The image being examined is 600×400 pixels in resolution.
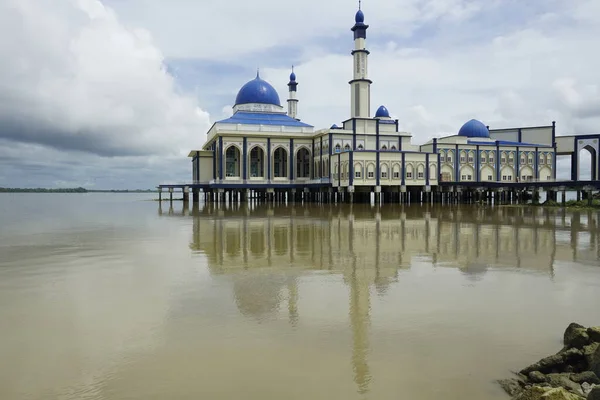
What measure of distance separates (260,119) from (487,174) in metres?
30.6

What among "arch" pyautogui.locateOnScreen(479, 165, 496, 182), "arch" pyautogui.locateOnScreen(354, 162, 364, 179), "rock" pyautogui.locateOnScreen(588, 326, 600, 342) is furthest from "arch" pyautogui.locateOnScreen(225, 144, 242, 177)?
"rock" pyautogui.locateOnScreen(588, 326, 600, 342)

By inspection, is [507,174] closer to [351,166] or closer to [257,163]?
[351,166]

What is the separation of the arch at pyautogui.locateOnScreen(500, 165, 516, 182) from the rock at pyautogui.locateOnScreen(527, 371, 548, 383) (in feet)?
202

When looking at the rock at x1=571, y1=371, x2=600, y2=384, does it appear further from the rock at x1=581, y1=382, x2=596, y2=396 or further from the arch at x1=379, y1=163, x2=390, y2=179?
the arch at x1=379, y1=163, x2=390, y2=179

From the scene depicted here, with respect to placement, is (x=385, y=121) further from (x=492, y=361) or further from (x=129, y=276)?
(x=492, y=361)

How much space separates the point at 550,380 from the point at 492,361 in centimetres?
94

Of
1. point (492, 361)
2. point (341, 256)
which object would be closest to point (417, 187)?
point (341, 256)

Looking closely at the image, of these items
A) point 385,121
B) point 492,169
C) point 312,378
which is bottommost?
point 312,378

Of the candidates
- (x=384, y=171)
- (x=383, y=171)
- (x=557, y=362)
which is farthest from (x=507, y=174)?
(x=557, y=362)

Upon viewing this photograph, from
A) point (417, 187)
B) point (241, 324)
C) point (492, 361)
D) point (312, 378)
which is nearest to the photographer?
point (312, 378)

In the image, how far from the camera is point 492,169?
2457 inches

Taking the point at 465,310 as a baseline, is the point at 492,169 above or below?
above

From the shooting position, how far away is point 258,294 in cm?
988

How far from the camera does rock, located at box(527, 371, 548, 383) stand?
5.60 metres
